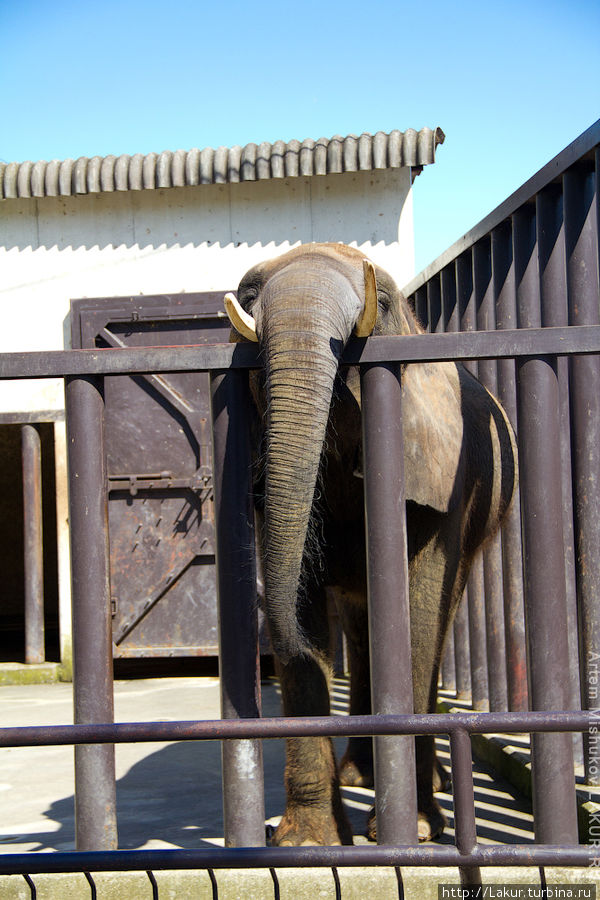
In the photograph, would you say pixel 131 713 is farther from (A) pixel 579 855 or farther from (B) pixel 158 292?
(A) pixel 579 855

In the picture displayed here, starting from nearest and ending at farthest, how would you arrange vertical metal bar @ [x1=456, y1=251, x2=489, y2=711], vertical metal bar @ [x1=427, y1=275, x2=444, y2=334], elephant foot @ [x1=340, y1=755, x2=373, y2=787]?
elephant foot @ [x1=340, y1=755, x2=373, y2=787]
vertical metal bar @ [x1=456, y1=251, x2=489, y2=711]
vertical metal bar @ [x1=427, y1=275, x2=444, y2=334]

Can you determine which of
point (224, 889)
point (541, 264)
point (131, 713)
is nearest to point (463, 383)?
point (541, 264)

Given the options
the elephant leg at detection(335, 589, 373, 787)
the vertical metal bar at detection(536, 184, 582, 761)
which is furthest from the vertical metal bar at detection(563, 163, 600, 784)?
the elephant leg at detection(335, 589, 373, 787)

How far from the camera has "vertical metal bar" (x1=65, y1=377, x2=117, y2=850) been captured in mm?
2645

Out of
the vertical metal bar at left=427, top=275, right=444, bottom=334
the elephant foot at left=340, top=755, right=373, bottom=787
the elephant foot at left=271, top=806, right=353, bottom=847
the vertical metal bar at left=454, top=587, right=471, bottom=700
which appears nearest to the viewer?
the elephant foot at left=271, top=806, right=353, bottom=847

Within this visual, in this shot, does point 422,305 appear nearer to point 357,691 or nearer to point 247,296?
point 357,691

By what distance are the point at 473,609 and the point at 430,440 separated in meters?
2.64

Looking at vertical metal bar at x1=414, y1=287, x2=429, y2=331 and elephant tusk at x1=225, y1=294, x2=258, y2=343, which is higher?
vertical metal bar at x1=414, y1=287, x2=429, y2=331

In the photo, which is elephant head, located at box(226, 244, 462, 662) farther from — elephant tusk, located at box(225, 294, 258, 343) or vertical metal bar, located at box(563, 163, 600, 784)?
vertical metal bar, located at box(563, 163, 600, 784)

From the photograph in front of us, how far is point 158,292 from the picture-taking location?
8.97 meters

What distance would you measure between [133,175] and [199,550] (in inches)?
140

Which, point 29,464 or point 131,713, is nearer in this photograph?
point 131,713

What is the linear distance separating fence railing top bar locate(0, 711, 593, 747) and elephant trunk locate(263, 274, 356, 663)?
58cm

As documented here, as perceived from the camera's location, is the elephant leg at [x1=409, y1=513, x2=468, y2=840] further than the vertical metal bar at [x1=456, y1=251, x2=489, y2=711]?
No
